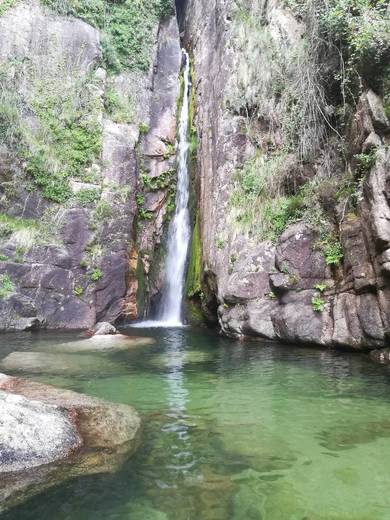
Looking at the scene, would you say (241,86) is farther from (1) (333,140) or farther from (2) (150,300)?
(2) (150,300)

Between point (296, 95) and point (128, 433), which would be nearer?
point (128, 433)

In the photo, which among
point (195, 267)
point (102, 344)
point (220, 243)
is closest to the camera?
point (102, 344)

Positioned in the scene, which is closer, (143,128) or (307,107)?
(307,107)

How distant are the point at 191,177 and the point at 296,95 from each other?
6.77 metres

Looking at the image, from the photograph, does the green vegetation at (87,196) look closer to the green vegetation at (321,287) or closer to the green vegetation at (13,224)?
the green vegetation at (13,224)

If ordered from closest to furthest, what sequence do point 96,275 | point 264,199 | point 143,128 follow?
point 264,199 → point 96,275 → point 143,128

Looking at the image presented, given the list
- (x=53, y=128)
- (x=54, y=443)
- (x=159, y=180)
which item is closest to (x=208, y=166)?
(x=159, y=180)

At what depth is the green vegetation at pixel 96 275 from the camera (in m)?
16.2

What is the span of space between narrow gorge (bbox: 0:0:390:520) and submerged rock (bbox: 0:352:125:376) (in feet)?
0.32

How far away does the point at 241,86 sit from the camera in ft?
51.9

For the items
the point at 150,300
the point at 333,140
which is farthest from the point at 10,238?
the point at 333,140

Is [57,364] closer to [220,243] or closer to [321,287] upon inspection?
[321,287]

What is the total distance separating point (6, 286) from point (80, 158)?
5.75m

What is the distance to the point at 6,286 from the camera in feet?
48.8
